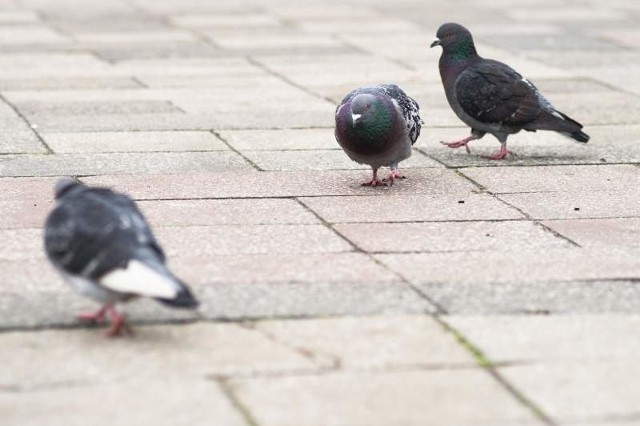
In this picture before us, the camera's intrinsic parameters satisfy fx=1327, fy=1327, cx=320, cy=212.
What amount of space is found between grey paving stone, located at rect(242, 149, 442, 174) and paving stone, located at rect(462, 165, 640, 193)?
453mm

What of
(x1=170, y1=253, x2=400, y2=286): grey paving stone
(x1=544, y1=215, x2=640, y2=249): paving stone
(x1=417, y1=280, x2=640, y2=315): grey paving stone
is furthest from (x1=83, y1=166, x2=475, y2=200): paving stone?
(x1=417, y1=280, x2=640, y2=315): grey paving stone

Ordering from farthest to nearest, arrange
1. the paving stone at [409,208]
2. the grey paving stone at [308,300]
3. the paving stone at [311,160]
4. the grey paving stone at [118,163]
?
the paving stone at [311,160]
the grey paving stone at [118,163]
the paving stone at [409,208]
the grey paving stone at [308,300]

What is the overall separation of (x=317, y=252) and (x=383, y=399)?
2.16m

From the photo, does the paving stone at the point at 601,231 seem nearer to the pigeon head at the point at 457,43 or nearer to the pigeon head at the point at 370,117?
the pigeon head at the point at 370,117

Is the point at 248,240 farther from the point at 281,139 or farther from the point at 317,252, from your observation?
the point at 281,139

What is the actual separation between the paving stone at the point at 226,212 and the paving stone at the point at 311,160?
43.2 inches

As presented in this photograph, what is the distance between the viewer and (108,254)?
5207 millimetres

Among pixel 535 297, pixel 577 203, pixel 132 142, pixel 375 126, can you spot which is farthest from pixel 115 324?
pixel 132 142

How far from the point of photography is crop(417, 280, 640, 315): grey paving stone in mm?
5934

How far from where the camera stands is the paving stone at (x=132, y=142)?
965cm

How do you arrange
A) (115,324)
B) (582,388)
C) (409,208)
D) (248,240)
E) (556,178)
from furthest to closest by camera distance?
(556,178) < (409,208) < (248,240) < (115,324) < (582,388)

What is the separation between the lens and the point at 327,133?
10.3 meters

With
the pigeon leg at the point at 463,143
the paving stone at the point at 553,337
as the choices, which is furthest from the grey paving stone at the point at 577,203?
the paving stone at the point at 553,337

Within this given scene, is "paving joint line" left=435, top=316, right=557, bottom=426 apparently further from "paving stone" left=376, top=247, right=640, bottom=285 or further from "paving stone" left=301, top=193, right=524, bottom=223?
"paving stone" left=301, top=193, right=524, bottom=223
